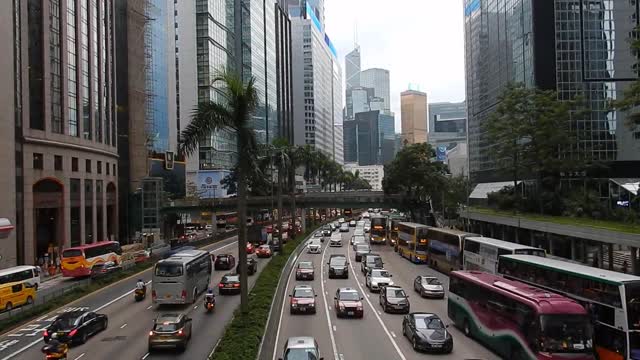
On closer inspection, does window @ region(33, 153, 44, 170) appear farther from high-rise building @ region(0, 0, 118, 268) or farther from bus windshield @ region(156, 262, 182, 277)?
bus windshield @ region(156, 262, 182, 277)

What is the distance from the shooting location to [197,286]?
33.3 meters

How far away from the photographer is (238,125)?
2167 centimetres

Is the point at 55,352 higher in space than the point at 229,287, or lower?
higher

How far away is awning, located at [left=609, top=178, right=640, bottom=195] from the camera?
63634 millimetres

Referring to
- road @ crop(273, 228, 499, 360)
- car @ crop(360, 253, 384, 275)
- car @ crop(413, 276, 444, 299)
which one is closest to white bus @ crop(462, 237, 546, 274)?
car @ crop(413, 276, 444, 299)

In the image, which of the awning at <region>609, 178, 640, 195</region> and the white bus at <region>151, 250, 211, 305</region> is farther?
the awning at <region>609, 178, 640, 195</region>

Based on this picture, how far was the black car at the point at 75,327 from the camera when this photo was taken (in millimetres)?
22752

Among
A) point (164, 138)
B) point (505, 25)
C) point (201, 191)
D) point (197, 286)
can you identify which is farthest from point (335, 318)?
point (201, 191)

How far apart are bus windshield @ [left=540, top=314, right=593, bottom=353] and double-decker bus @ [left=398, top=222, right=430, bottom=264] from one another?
1436 inches

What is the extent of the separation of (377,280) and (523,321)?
18601mm

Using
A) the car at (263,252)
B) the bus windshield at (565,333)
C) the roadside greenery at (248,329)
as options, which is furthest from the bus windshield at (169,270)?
the car at (263,252)

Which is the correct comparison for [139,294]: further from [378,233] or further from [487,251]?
[378,233]

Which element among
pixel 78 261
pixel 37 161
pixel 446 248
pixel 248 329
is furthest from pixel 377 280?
Result: pixel 37 161

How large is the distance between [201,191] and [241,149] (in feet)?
298
